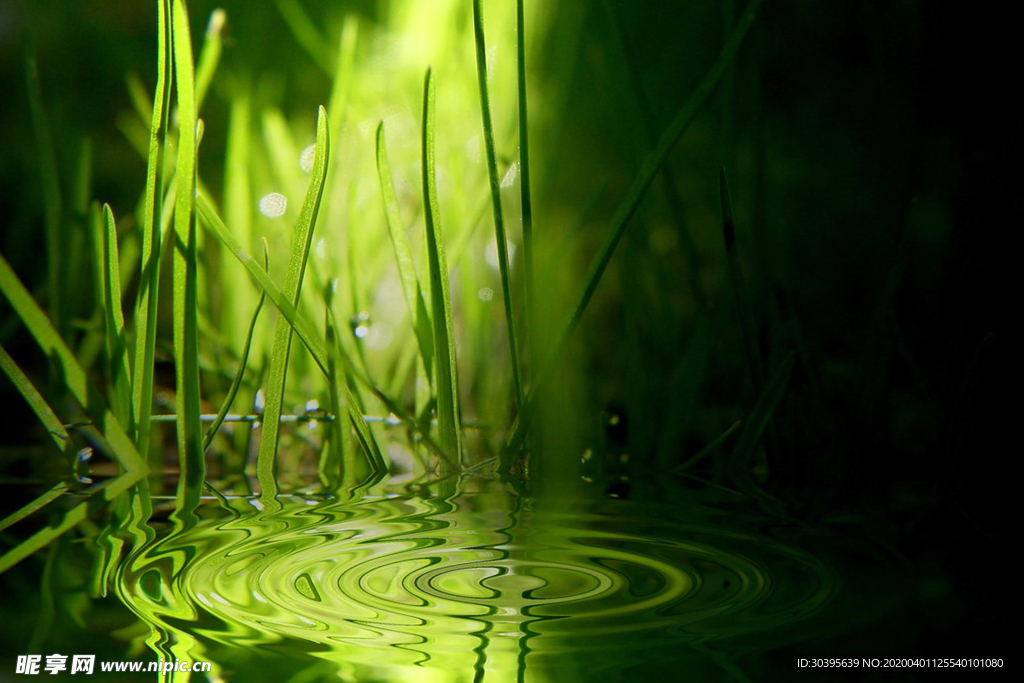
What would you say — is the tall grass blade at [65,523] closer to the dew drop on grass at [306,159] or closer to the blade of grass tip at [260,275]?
the blade of grass tip at [260,275]

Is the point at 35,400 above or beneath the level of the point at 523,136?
beneath

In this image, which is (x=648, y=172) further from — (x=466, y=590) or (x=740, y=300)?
(x=466, y=590)

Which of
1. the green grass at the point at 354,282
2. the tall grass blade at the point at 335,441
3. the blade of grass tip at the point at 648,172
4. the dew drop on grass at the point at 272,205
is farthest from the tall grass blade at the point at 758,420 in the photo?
the dew drop on grass at the point at 272,205

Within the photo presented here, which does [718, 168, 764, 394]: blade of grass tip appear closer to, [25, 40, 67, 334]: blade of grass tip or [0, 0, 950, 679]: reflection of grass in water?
[0, 0, 950, 679]: reflection of grass in water

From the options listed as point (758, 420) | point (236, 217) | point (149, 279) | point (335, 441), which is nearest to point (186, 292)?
point (149, 279)

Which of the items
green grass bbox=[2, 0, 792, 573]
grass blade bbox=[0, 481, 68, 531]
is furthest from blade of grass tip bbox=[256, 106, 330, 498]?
grass blade bbox=[0, 481, 68, 531]
